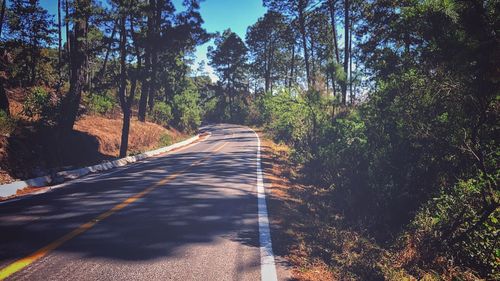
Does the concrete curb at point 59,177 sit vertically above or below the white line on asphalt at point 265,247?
above

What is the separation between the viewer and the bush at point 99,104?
22.6 meters

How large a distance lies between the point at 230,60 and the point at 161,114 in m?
27.1

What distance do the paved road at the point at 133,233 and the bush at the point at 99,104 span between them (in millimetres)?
15514

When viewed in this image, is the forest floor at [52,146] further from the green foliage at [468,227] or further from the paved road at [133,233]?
the green foliage at [468,227]

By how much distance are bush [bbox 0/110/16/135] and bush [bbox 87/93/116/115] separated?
363 inches

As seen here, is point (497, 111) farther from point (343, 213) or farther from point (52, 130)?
point (52, 130)

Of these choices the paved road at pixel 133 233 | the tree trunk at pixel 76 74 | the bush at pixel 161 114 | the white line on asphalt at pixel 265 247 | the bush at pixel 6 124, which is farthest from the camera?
the bush at pixel 161 114

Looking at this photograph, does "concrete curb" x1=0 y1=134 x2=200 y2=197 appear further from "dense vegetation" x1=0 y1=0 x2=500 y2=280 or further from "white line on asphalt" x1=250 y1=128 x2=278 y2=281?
"white line on asphalt" x1=250 y1=128 x2=278 y2=281

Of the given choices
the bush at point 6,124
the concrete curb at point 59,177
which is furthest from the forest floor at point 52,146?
the concrete curb at point 59,177

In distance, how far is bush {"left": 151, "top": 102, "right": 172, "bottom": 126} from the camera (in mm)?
30308

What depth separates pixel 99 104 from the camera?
2333 cm

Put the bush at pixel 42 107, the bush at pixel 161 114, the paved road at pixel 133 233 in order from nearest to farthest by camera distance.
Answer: the paved road at pixel 133 233 → the bush at pixel 42 107 → the bush at pixel 161 114

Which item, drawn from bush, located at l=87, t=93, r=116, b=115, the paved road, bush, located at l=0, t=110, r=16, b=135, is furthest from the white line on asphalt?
bush, located at l=87, t=93, r=116, b=115

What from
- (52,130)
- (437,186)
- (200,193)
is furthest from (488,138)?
(52,130)
